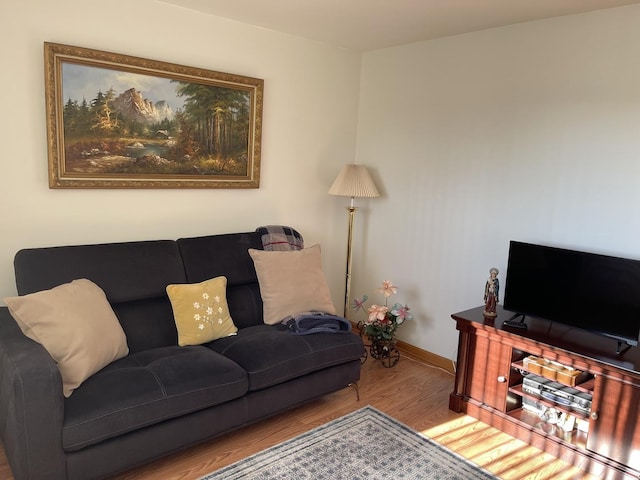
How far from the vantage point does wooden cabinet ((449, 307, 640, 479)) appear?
2443mm

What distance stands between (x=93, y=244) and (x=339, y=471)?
1854 millimetres

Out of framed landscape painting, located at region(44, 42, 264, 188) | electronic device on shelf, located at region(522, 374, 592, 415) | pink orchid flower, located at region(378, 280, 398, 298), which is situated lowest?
electronic device on shelf, located at region(522, 374, 592, 415)

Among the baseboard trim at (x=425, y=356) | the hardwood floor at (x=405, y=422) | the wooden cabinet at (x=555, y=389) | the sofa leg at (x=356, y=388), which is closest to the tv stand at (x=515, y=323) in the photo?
the wooden cabinet at (x=555, y=389)

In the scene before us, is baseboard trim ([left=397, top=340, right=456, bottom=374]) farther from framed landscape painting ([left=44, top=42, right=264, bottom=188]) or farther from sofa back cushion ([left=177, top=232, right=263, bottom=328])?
framed landscape painting ([left=44, top=42, right=264, bottom=188])

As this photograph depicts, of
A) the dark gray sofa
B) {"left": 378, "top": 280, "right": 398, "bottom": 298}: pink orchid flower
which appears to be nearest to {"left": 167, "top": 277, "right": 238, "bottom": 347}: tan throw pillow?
the dark gray sofa

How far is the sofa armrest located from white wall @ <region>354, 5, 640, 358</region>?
8.58ft

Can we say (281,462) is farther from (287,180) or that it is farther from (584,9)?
(584,9)

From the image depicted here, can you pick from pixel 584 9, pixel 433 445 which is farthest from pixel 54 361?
pixel 584 9

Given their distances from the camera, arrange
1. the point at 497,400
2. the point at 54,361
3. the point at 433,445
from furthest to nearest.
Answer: the point at 497,400 < the point at 433,445 < the point at 54,361

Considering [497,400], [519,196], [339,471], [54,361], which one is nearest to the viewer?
[54,361]

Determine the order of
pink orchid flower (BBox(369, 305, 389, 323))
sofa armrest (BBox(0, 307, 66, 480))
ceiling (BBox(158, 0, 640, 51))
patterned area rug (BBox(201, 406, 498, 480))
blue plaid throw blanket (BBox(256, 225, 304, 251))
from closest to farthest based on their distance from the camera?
sofa armrest (BBox(0, 307, 66, 480))
patterned area rug (BBox(201, 406, 498, 480))
ceiling (BBox(158, 0, 640, 51))
blue plaid throw blanket (BBox(256, 225, 304, 251))
pink orchid flower (BBox(369, 305, 389, 323))

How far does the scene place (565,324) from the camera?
109 inches

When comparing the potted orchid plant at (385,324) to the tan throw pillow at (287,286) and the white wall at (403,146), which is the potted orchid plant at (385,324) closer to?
the white wall at (403,146)

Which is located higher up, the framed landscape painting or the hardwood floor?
the framed landscape painting
